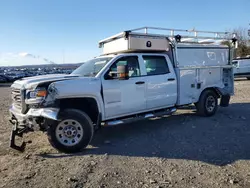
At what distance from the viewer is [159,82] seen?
271 inches

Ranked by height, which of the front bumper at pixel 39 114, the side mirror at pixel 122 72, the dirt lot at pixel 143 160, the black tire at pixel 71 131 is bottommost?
the dirt lot at pixel 143 160

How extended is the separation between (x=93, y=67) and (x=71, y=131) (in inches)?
74.2

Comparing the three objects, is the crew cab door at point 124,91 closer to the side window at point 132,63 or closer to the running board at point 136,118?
the side window at point 132,63

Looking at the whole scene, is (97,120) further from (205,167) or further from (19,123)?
(205,167)

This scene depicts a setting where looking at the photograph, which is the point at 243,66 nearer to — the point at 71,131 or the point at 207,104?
the point at 207,104

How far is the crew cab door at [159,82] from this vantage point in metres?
6.76

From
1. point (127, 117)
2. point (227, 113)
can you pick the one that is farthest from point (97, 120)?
point (227, 113)

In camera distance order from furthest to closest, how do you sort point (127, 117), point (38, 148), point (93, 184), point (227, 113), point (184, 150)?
1. point (227, 113)
2. point (127, 117)
3. point (38, 148)
4. point (184, 150)
5. point (93, 184)

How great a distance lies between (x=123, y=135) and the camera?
6578 millimetres

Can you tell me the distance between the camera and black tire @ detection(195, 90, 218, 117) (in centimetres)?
821

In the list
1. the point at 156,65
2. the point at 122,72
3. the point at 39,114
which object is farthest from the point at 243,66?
the point at 39,114

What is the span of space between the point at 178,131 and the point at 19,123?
383 cm

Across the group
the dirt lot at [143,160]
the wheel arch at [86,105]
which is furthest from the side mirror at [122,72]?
the dirt lot at [143,160]

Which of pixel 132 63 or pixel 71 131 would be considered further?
pixel 132 63
